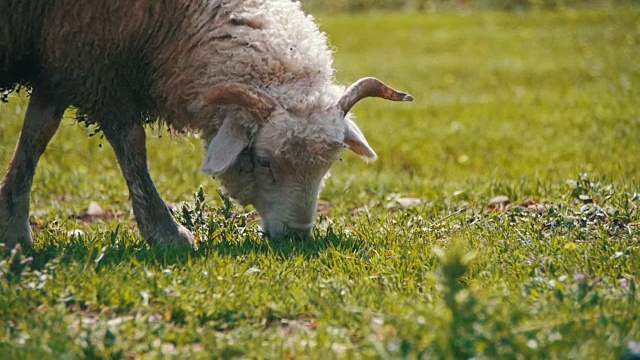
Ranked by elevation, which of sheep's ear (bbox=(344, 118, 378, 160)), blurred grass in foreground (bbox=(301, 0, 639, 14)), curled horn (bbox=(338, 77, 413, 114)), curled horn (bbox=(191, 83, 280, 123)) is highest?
curled horn (bbox=(191, 83, 280, 123))

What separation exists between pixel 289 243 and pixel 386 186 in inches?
109

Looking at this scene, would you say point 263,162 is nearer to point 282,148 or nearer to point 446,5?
point 282,148

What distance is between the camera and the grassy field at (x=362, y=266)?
3.70 meters

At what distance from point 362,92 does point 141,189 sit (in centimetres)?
147

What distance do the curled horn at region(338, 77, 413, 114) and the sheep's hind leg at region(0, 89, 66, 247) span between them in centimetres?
173

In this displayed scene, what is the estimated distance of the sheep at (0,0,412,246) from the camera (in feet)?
18.5

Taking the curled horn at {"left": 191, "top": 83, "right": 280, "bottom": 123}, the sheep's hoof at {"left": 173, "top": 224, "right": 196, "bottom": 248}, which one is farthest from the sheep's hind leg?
the curled horn at {"left": 191, "top": 83, "right": 280, "bottom": 123}

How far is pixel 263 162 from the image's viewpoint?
5.82m

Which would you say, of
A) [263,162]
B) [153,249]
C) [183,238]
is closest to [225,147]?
[263,162]

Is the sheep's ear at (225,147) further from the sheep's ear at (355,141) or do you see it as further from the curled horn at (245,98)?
the sheep's ear at (355,141)

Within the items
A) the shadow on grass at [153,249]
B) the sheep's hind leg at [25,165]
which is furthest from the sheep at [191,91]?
the shadow on grass at [153,249]

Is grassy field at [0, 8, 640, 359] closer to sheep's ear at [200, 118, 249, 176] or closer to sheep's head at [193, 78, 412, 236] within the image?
sheep's head at [193, 78, 412, 236]

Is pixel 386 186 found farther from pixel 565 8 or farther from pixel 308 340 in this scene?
pixel 565 8

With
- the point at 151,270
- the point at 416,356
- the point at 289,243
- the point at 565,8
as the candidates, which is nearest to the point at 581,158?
the point at 289,243
